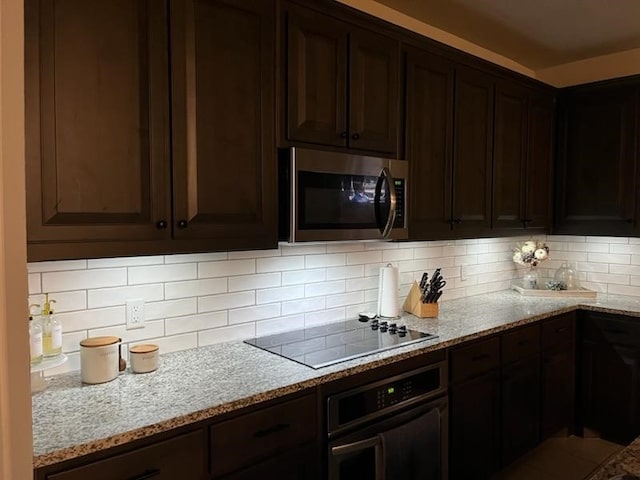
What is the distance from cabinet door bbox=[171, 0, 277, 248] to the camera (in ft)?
5.40

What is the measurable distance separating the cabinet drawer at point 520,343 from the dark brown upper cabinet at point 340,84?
1.20 meters

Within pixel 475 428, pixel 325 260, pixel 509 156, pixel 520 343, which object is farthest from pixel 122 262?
pixel 509 156

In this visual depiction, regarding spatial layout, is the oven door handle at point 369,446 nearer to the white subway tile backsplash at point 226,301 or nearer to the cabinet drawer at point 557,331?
the white subway tile backsplash at point 226,301

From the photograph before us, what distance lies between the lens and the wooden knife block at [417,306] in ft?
8.82

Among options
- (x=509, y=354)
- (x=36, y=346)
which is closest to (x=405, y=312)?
(x=509, y=354)

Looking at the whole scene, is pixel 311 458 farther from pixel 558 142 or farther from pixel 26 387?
pixel 558 142

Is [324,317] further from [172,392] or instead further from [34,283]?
[34,283]

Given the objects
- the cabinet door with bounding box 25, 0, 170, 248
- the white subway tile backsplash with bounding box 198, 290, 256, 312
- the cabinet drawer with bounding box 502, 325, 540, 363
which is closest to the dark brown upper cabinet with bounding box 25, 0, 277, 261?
the cabinet door with bounding box 25, 0, 170, 248

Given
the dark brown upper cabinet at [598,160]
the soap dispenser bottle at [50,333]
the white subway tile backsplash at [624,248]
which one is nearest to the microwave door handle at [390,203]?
the soap dispenser bottle at [50,333]

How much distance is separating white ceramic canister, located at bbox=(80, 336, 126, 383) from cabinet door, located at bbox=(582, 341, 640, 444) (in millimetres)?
2864

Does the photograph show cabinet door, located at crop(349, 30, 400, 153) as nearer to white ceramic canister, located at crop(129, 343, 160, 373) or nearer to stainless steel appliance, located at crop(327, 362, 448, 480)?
stainless steel appliance, located at crop(327, 362, 448, 480)

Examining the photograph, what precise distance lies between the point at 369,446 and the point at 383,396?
0.20 m

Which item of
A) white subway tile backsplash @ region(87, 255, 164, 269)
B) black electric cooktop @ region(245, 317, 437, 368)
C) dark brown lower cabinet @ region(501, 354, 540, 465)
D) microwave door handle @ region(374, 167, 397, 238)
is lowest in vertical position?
dark brown lower cabinet @ region(501, 354, 540, 465)

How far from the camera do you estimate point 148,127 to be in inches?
61.7
